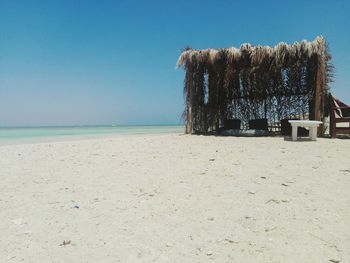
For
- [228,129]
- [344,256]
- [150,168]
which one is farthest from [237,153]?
[228,129]

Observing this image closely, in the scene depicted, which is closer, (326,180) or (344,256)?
(344,256)

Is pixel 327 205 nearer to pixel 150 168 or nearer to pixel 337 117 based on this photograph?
pixel 150 168

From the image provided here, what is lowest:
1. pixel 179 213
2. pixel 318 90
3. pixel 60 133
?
pixel 179 213

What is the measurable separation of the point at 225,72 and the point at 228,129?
199cm

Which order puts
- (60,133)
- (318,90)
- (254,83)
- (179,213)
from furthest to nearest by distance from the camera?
(60,133) → (254,83) → (318,90) → (179,213)

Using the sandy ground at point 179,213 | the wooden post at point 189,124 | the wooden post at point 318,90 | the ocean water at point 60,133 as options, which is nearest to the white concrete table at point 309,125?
the wooden post at point 318,90

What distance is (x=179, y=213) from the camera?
8.42 feet

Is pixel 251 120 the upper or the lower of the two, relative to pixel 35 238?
upper

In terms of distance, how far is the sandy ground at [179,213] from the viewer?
194 cm

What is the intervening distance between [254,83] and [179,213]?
9.36 m

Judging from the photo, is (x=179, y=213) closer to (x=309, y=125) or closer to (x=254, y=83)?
(x=309, y=125)

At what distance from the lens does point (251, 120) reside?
11.1 m

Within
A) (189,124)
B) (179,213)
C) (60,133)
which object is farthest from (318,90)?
(60,133)

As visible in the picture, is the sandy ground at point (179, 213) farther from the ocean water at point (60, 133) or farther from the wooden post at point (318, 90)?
the ocean water at point (60, 133)
